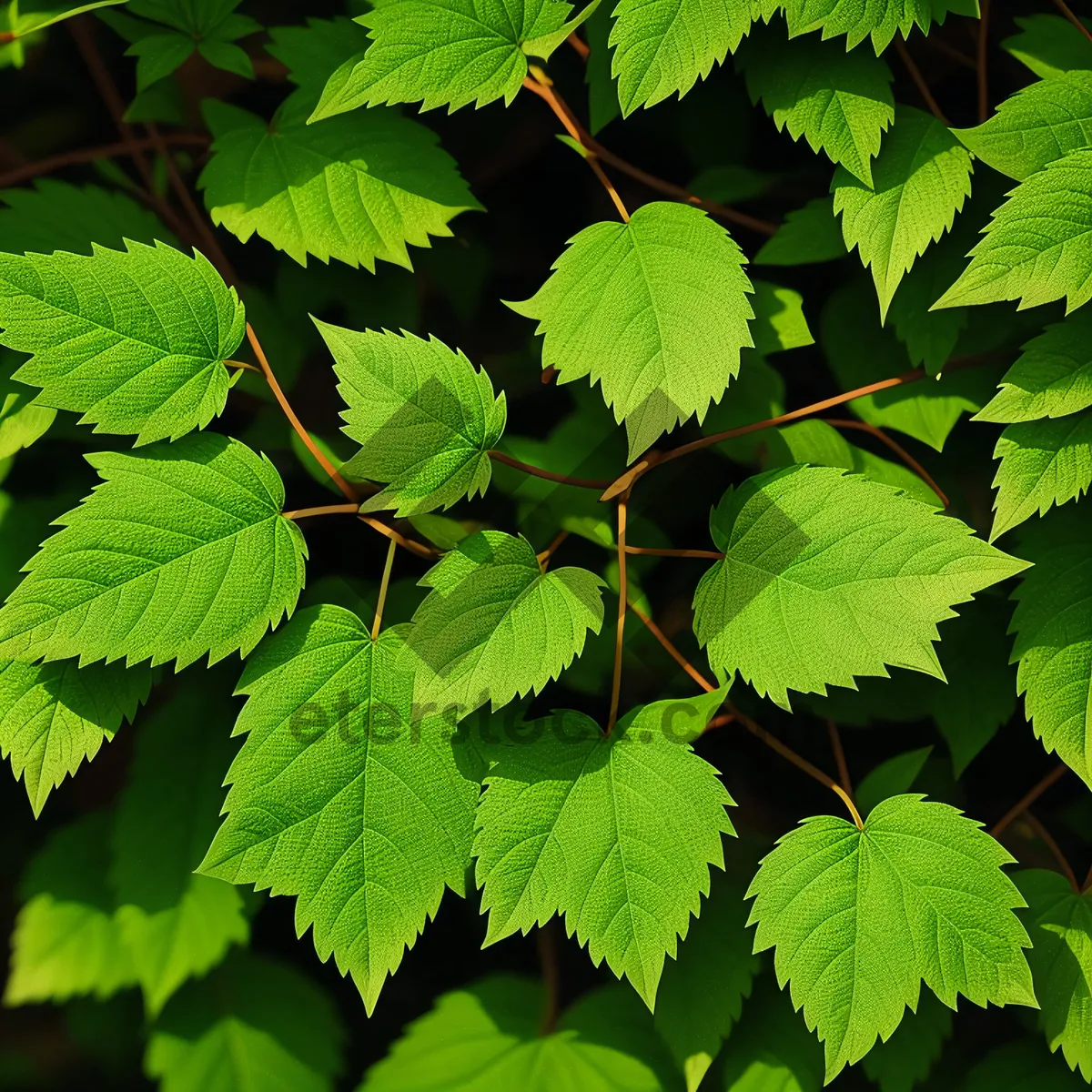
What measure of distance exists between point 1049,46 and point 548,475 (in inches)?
23.0

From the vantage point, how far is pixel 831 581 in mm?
757

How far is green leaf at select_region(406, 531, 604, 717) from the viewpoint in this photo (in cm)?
72

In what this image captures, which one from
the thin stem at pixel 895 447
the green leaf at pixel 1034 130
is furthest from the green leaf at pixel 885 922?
the green leaf at pixel 1034 130

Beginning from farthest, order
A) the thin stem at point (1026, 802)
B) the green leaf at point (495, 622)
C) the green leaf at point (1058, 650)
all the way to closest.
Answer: the thin stem at point (1026, 802), the green leaf at point (1058, 650), the green leaf at point (495, 622)

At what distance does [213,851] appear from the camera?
75 centimetres

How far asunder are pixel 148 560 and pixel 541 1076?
24.2 inches

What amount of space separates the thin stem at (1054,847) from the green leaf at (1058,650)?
0.45 ft

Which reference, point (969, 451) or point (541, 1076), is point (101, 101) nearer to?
point (969, 451)

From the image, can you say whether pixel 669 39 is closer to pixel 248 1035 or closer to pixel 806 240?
pixel 806 240

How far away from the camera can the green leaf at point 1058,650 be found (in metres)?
0.82

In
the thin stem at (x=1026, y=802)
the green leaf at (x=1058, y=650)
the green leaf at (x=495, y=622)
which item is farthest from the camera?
the thin stem at (x=1026, y=802)

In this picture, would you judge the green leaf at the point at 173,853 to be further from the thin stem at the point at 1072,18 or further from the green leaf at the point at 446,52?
the thin stem at the point at 1072,18

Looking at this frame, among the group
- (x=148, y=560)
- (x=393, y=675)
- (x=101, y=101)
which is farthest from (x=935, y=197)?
(x=101, y=101)

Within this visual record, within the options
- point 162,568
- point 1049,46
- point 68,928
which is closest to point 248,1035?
point 68,928
